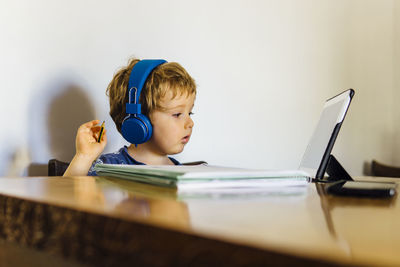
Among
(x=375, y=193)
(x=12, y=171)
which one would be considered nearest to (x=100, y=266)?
(x=375, y=193)

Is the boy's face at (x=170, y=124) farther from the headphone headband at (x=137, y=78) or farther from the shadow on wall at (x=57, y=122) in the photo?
the shadow on wall at (x=57, y=122)

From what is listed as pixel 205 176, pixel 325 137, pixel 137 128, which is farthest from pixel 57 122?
pixel 205 176

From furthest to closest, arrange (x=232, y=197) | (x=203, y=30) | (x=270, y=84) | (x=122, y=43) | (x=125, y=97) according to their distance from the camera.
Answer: (x=270, y=84), (x=203, y=30), (x=122, y=43), (x=125, y=97), (x=232, y=197)

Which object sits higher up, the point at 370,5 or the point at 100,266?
the point at 370,5

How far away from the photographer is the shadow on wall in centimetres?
130

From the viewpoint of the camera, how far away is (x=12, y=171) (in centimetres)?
124

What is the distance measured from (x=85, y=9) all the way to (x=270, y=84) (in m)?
1.05

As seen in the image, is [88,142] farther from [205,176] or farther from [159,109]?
[205,176]

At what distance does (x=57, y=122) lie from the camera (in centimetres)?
136

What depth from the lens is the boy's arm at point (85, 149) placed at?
3.93ft

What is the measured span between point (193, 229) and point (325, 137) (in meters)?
0.87

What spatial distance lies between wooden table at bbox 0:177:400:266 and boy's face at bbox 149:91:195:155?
84 centimetres

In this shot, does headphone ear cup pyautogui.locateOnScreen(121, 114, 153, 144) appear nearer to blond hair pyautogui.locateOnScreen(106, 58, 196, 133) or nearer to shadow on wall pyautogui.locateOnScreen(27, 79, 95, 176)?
blond hair pyautogui.locateOnScreen(106, 58, 196, 133)

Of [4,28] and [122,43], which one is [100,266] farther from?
[122,43]
